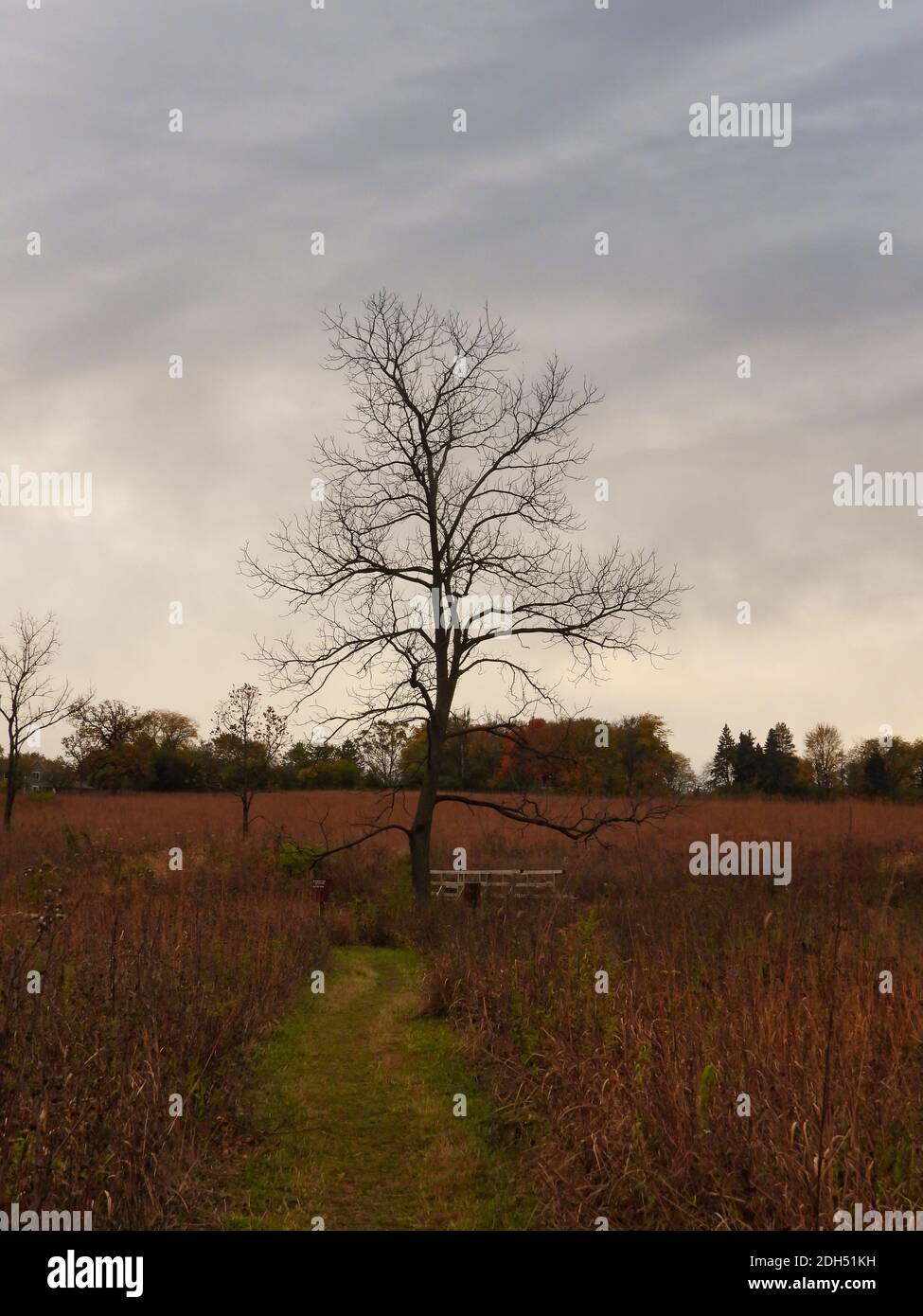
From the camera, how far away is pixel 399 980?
14.0 metres

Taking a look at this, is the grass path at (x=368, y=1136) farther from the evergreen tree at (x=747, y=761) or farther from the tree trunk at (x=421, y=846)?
the evergreen tree at (x=747, y=761)

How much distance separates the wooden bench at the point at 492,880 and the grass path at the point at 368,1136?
28.2 ft

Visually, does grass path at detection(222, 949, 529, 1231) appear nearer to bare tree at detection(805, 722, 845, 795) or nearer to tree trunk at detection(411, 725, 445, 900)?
tree trunk at detection(411, 725, 445, 900)

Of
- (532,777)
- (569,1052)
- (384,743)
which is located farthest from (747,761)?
(569,1052)

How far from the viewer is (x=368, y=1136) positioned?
25.1ft

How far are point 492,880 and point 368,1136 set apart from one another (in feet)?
47.7

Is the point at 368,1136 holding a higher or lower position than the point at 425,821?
lower

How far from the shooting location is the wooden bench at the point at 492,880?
20.1m

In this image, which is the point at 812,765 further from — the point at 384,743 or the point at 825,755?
the point at 384,743

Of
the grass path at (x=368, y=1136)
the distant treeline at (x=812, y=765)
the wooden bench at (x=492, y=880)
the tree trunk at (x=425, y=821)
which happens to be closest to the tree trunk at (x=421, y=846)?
the tree trunk at (x=425, y=821)

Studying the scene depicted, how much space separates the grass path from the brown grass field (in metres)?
0.24

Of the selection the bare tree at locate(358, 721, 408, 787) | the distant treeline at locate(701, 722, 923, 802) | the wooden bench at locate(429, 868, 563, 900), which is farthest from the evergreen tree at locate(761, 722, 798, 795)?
the wooden bench at locate(429, 868, 563, 900)
